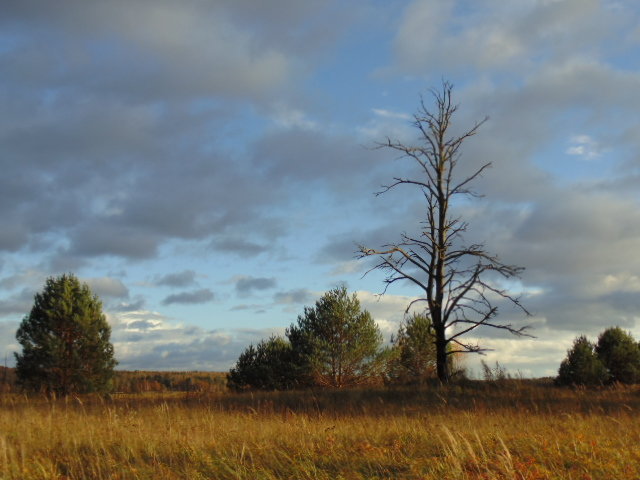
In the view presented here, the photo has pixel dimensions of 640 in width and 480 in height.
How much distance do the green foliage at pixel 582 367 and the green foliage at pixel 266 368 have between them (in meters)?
12.2

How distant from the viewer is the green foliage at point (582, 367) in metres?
23.3

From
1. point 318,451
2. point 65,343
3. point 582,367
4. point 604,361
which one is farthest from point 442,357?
point 65,343

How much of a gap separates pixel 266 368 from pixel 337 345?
14.0 ft

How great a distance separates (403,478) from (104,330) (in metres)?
26.2

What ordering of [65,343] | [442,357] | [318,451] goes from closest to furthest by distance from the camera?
[318,451] < [442,357] < [65,343]

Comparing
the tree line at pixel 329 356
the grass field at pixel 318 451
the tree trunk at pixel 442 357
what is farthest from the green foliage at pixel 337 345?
the grass field at pixel 318 451

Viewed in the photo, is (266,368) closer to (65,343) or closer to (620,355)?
(65,343)

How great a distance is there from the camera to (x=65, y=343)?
2844 centimetres

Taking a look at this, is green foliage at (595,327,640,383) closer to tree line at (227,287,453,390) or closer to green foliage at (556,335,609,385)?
green foliage at (556,335,609,385)

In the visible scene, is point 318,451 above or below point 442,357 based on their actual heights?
below

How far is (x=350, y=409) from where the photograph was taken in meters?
15.2

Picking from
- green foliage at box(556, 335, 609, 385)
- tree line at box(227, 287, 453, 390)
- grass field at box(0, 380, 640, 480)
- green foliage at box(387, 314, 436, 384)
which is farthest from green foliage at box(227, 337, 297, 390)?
grass field at box(0, 380, 640, 480)

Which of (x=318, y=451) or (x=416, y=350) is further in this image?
(x=416, y=350)

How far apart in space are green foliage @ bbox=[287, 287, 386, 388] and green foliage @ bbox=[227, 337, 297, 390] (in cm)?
86
